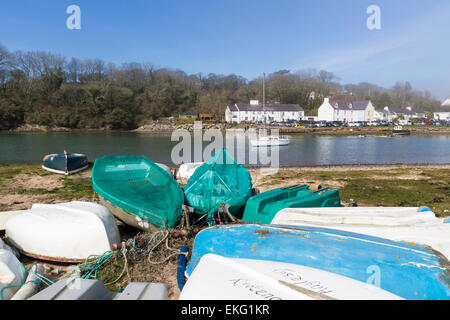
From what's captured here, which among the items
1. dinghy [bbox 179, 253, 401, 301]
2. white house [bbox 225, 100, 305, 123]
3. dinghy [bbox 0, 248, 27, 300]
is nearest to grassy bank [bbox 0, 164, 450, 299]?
dinghy [bbox 0, 248, 27, 300]

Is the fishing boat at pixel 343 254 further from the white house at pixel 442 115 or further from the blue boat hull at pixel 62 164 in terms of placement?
the white house at pixel 442 115

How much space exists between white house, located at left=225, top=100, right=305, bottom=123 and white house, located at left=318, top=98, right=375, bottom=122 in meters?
10.2

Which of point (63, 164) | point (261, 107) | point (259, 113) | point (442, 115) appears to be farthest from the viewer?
point (442, 115)

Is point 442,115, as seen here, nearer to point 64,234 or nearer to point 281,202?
point 281,202

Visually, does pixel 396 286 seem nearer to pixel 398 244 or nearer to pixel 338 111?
pixel 398 244

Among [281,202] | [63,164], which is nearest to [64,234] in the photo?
[281,202]

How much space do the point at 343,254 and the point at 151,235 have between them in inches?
133

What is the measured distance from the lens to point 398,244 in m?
3.47

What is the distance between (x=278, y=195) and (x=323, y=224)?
164 centimetres

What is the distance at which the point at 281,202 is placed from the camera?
6.08 m

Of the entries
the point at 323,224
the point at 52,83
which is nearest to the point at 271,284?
the point at 323,224

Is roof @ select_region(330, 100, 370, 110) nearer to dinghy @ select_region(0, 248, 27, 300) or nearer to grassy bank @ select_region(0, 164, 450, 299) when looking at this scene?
grassy bank @ select_region(0, 164, 450, 299)

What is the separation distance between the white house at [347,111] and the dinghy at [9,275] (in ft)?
282
